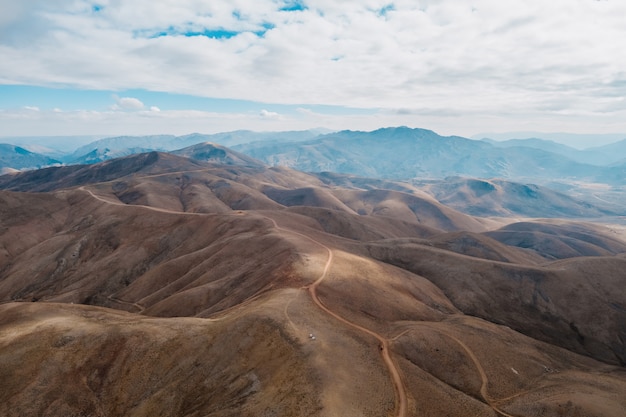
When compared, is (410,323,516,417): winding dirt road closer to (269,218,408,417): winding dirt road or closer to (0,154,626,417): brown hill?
(0,154,626,417): brown hill

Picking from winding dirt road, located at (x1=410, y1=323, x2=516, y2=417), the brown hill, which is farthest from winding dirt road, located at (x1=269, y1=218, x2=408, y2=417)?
winding dirt road, located at (x1=410, y1=323, x2=516, y2=417)

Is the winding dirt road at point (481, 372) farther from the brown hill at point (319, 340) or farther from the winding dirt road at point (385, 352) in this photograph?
the winding dirt road at point (385, 352)

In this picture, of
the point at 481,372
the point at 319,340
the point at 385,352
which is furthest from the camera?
the point at 481,372

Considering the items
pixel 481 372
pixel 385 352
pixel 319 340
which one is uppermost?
pixel 319 340

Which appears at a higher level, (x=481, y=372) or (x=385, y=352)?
(x=385, y=352)

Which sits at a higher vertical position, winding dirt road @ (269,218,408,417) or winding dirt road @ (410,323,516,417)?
winding dirt road @ (269,218,408,417)

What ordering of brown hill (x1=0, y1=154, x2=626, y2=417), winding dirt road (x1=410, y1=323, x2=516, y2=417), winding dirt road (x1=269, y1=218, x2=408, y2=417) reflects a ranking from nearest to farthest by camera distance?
winding dirt road (x1=269, y1=218, x2=408, y2=417) → brown hill (x1=0, y1=154, x2=626, y2=417) → winding dirt road (x1=410, y1=323, x2=516, y2=417)

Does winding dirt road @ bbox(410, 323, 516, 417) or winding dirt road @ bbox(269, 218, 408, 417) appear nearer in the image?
winding dirt road @ bbox(269, 218, 408, 417)

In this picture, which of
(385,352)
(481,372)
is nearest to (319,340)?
(385,352)

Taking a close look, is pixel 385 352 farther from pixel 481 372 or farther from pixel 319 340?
pixel 481 372

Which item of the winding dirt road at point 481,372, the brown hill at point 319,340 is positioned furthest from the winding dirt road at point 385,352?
the winding dirt road at point 481,372

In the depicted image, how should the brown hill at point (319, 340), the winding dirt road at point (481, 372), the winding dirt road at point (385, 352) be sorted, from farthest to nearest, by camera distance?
the winding dirt road at point (481, 372) < the brown hill at point (319, 340) < the winding dirt road at point (385, 352)

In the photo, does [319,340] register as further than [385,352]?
No
